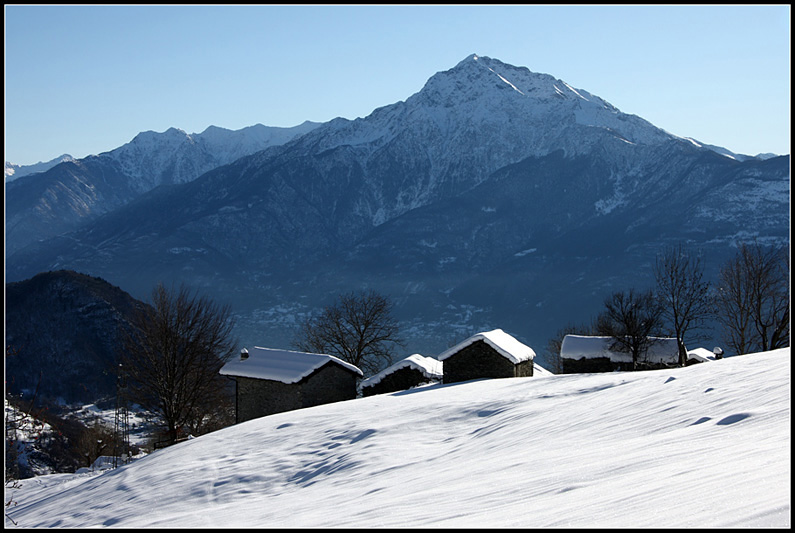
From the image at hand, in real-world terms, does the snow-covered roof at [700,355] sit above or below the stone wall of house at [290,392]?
below

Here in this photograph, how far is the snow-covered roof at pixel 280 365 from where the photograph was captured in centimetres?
3266

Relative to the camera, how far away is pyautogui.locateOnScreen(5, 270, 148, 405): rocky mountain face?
95.0 meters

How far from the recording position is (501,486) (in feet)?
27.7

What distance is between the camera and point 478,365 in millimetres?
32094

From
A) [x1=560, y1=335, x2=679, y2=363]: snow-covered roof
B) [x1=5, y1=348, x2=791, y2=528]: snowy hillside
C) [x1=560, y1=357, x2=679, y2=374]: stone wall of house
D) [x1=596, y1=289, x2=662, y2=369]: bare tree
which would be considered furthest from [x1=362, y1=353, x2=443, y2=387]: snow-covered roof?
[x1=5, y1=348, x2=791, y2=528]: snowy hillside

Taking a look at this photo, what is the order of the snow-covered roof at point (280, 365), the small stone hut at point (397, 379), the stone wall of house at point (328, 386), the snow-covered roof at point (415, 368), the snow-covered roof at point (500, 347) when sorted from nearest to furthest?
the snow-covered roof at point (500, 347) < the snow-covered roof at point (280, 365) < the stone wall of house at point (328, 386) < the snow-covered roof at point (415, 368) < the small stone hut at point (397, 379)

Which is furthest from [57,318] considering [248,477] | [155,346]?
[248,477]

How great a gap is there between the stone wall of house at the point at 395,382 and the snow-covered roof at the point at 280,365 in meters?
2.26

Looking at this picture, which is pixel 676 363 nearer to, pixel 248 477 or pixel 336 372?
pixel 336 372

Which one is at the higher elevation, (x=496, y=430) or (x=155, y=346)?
(x=155, y=346)

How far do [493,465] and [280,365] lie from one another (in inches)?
972

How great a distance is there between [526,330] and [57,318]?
12223 cm

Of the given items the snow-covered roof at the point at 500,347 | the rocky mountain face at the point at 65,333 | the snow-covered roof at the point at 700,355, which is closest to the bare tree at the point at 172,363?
the snow-covered roof at the point at 500,347

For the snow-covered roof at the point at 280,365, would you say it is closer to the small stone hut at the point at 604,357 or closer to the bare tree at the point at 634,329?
the small stone hut at the point at 604,357
